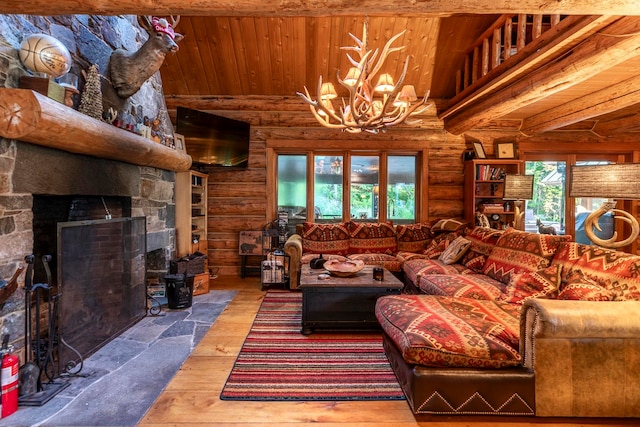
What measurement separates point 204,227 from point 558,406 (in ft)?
14.6

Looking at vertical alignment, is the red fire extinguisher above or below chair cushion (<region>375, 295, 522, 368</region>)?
below

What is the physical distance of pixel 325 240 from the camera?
15.5 feet

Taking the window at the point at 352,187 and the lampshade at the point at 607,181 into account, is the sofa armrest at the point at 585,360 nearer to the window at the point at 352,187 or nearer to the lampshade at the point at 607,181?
the lampshade at the point at 607,181

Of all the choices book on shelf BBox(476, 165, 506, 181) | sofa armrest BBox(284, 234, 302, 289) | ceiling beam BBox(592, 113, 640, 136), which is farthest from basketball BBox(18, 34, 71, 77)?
ceiling beam BBox(592, 113, 640, 136)

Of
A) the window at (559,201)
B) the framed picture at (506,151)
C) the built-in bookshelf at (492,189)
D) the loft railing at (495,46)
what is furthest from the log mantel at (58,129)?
the window at (559,201)

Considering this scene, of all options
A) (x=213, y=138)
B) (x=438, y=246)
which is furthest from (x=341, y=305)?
(x=213, y=138)

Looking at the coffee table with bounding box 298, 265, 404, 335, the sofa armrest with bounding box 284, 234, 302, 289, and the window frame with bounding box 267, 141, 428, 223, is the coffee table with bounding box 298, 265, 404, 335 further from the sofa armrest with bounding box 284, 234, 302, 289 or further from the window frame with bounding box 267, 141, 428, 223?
the window frame with bounding box 267, 141, 428, 223

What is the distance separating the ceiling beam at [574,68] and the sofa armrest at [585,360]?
1.87m

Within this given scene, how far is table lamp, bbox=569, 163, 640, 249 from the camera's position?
6.76ft

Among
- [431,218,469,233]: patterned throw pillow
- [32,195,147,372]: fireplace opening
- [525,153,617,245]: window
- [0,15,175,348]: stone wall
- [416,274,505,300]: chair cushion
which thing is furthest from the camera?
[525,153,617,245]: window

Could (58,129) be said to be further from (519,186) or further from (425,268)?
(519,186)

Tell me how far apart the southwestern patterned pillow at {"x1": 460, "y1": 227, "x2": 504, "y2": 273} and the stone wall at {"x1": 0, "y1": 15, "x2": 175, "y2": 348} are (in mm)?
Answer: 3493

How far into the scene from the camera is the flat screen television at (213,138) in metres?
4.68

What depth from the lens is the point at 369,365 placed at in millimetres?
2414
